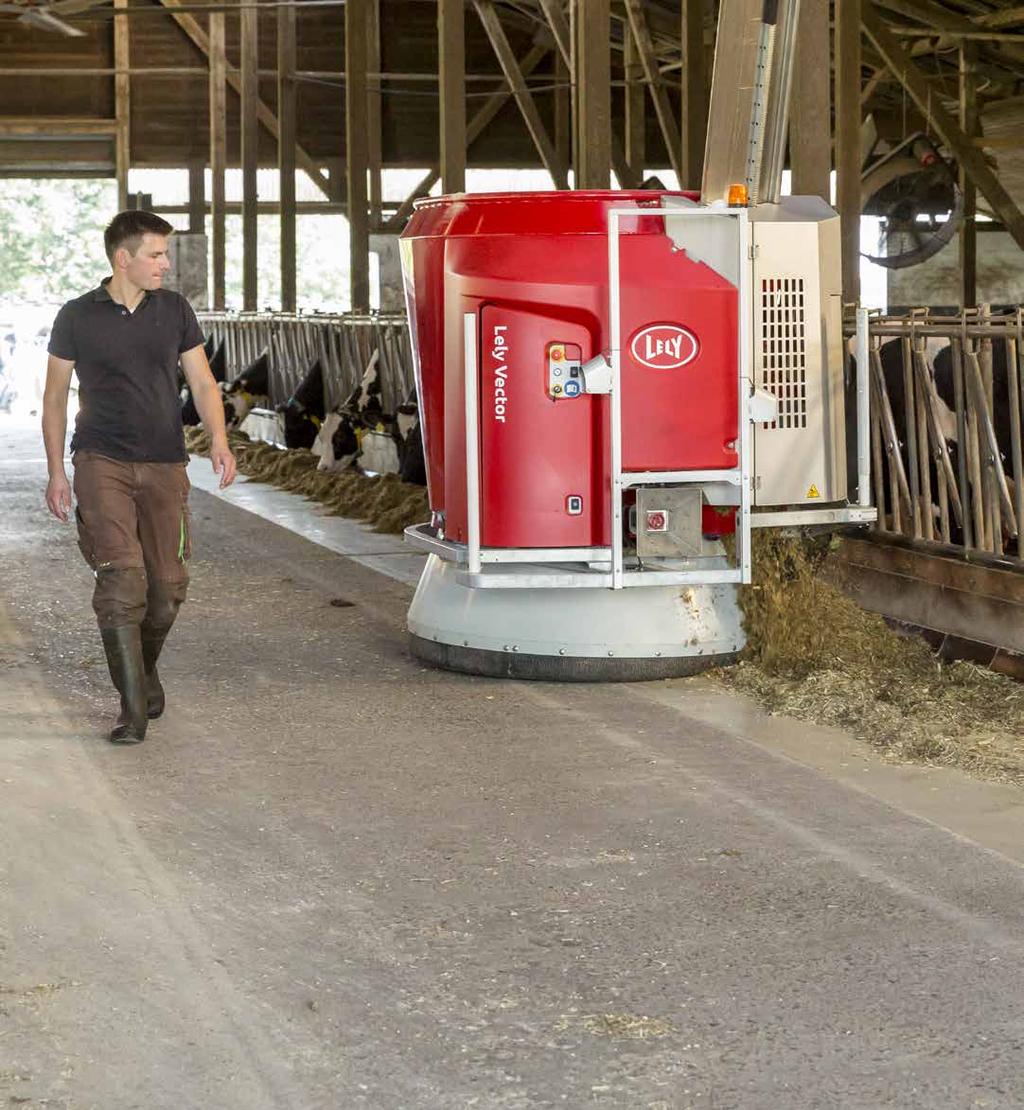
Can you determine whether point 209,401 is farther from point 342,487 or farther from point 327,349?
point 327,349

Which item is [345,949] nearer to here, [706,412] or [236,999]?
[236,999]

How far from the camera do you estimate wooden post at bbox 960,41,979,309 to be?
69.1 ft

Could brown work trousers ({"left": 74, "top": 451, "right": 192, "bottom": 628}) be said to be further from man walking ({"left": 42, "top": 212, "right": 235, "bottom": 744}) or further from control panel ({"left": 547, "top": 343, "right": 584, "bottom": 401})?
control panel ({"left": 547, "top": 343, "right": 584, "bottom": 401})

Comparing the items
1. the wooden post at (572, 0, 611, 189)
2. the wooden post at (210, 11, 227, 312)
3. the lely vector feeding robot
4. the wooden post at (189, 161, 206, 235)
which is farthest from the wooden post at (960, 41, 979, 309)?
the wooden post at (189, 161, 206, 235)

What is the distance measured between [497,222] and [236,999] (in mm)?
3858

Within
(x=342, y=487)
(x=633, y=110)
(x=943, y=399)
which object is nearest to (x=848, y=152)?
(x=342, y=487)

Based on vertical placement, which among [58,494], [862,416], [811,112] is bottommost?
[58,494]

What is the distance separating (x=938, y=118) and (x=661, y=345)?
13111 millimetres

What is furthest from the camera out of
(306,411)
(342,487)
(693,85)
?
(306,411)

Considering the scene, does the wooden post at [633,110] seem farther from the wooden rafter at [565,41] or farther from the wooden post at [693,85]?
the wooden post at [693,85]

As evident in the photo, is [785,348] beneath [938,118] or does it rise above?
beneath

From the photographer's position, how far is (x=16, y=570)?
1050cm

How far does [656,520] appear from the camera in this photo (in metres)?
6.99

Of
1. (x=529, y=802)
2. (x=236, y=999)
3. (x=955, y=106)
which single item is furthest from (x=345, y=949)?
(x=955, y=106)
